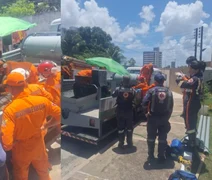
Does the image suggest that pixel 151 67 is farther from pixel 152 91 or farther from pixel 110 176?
pixel 110 176

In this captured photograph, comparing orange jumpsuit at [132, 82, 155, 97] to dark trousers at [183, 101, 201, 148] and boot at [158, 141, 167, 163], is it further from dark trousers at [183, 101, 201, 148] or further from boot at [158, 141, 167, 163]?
boot at [158, 141, 167, 163]

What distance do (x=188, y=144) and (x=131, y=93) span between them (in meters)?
0.95

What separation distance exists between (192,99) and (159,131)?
57 centimetres

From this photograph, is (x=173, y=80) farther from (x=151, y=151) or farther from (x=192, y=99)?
(x=151, y=151)

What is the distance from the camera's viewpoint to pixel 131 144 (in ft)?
9.93

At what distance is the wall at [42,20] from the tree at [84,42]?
90mm

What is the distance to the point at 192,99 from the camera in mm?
2682

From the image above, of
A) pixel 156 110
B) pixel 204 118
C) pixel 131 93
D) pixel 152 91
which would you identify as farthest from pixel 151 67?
Answer: pixel 204 118

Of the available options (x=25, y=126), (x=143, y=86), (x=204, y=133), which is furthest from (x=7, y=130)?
(x=204, y=133)

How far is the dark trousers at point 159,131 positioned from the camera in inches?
109

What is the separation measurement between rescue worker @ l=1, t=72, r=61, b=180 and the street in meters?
0.69

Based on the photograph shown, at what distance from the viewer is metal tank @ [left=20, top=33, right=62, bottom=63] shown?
0.98 metres

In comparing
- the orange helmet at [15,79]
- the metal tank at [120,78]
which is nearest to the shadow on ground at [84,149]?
the metal tank at [120,78]

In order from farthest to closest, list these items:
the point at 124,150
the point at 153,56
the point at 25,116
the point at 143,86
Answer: the point at 143,86 → the point at 124,150 → the point at 153,56 → the point at 25,116
